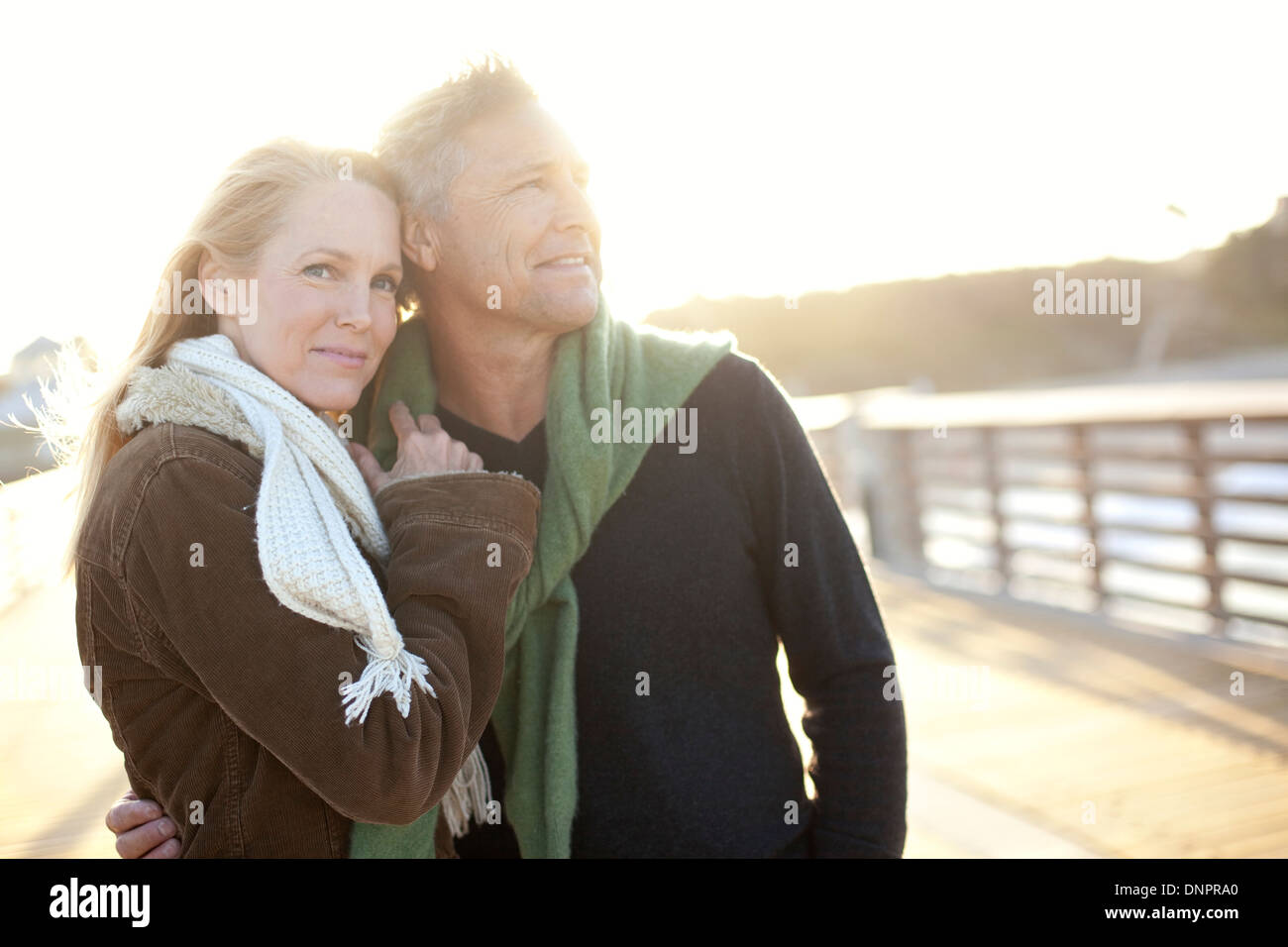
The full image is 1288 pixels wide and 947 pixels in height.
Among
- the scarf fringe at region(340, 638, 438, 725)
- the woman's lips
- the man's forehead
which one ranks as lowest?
the scarf fringe at region(340, 638, 438, 725)

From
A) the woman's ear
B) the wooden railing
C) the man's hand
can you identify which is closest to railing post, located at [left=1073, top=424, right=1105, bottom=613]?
the wooden railing

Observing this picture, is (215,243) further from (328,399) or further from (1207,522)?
(1207,522)

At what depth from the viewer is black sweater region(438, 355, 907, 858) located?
170 cm

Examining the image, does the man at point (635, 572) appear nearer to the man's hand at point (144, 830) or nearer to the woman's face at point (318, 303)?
the woman's face at point (318, 303)

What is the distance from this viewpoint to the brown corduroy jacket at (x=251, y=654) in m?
1.25

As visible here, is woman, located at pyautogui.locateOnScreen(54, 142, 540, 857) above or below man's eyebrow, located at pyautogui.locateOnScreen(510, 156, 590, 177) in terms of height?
below

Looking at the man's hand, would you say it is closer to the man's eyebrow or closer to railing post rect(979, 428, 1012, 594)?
the man's eyebrow

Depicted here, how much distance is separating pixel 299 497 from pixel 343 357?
0.29 meters

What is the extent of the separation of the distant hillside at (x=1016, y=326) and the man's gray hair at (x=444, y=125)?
1231 inches
